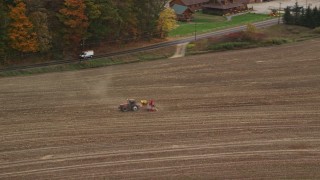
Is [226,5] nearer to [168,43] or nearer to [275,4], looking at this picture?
[275,4]

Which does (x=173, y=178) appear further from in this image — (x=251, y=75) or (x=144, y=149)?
(x=251, y=75)

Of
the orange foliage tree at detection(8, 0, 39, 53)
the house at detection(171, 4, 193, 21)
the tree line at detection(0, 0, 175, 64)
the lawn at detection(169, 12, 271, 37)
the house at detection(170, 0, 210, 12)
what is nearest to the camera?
the orange foliage tree at detection(8, 0, 39, 53)

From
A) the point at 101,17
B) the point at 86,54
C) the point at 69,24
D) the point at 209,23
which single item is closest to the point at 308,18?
the point at 209,23

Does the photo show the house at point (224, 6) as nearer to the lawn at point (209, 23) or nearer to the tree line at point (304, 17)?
the lawn at point (209, 23)

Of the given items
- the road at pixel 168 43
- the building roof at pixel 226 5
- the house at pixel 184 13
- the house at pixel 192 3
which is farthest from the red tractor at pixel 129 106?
the building roof at pixel 226 5

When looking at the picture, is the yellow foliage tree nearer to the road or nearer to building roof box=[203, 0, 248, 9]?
the road

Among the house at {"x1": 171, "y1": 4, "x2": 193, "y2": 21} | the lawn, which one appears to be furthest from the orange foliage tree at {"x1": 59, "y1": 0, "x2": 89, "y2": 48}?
the house at {"x1": 171, "y1": 4, "x2": 193, "y2": 21}
